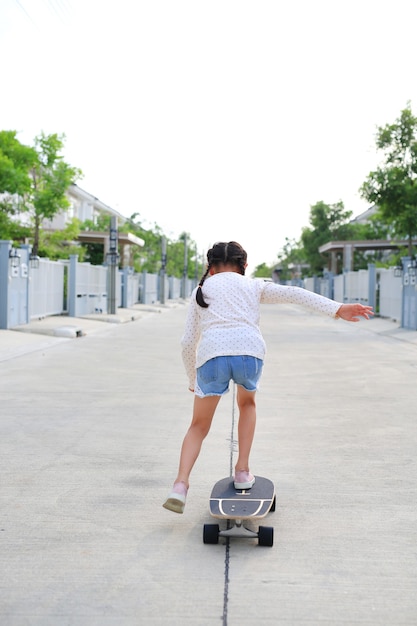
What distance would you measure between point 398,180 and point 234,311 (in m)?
26.5

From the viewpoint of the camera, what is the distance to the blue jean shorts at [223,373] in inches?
179

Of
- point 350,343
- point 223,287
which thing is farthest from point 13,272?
point 223,287

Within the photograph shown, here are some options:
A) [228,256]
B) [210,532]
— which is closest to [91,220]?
[228,256]

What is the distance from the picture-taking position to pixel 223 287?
471cm

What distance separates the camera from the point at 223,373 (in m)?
4.55

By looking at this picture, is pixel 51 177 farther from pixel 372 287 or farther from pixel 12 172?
pixel 372 287

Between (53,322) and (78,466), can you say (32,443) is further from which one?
(53,322)

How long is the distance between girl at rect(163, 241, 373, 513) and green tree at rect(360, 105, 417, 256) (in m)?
25.6

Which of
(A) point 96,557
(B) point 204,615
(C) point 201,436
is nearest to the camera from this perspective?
(B) point 204,615

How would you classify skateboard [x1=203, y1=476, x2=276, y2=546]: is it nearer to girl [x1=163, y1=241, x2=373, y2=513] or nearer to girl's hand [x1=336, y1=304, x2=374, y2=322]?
girl [x1=163, y1=241, x2=373, y2=513]

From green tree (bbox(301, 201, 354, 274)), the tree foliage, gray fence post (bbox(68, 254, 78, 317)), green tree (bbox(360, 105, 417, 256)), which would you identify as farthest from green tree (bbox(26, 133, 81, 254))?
green tree (bbox(301, 201, 354, 274))

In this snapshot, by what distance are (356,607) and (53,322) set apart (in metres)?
21.4

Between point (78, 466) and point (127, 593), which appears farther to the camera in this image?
point (78, 466)

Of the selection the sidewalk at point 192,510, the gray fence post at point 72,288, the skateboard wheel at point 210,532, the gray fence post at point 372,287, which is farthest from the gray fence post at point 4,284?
the gray fence post at point 372,287
